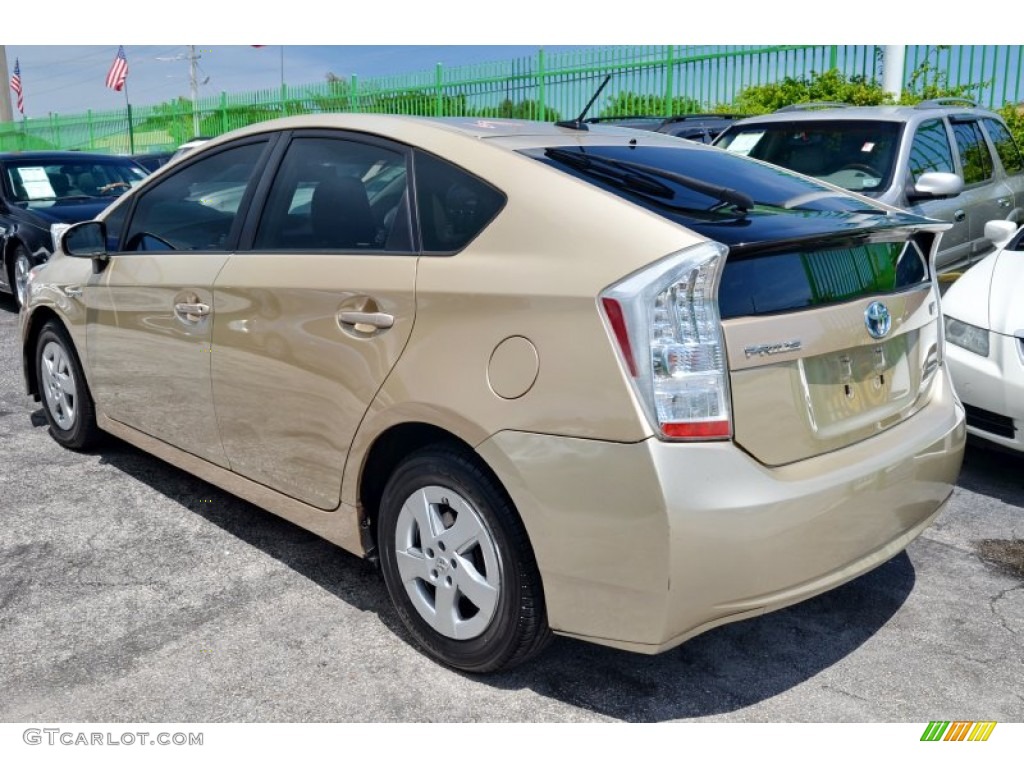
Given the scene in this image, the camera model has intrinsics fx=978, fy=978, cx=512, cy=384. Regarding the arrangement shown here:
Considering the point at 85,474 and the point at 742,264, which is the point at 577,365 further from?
the point at 85,474

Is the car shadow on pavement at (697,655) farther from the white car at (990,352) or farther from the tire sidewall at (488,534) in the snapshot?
the white car at (990,352)

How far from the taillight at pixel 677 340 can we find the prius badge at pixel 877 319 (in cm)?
63

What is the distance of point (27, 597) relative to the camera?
11.4 feet

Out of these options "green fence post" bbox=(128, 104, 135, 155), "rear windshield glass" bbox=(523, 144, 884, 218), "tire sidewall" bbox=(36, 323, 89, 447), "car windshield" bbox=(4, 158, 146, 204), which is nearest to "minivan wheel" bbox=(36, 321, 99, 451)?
"tire sidewall" bbox=(36, 323, 89, 447)

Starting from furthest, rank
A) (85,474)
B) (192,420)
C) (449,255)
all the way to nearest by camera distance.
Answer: (85,474) < (192,420) < (449,255)

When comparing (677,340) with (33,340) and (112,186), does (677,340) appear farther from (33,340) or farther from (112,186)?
(112,186)

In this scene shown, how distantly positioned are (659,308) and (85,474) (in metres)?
3.42

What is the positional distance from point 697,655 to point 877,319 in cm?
117

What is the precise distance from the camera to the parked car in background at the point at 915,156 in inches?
249

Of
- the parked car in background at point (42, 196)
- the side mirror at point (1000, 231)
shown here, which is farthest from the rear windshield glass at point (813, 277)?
the parked car in background at point (42, 196)

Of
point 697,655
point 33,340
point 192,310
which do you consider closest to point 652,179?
point 697,655

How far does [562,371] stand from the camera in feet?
8.11

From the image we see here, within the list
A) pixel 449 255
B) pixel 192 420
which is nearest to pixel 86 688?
pixel 192 420
